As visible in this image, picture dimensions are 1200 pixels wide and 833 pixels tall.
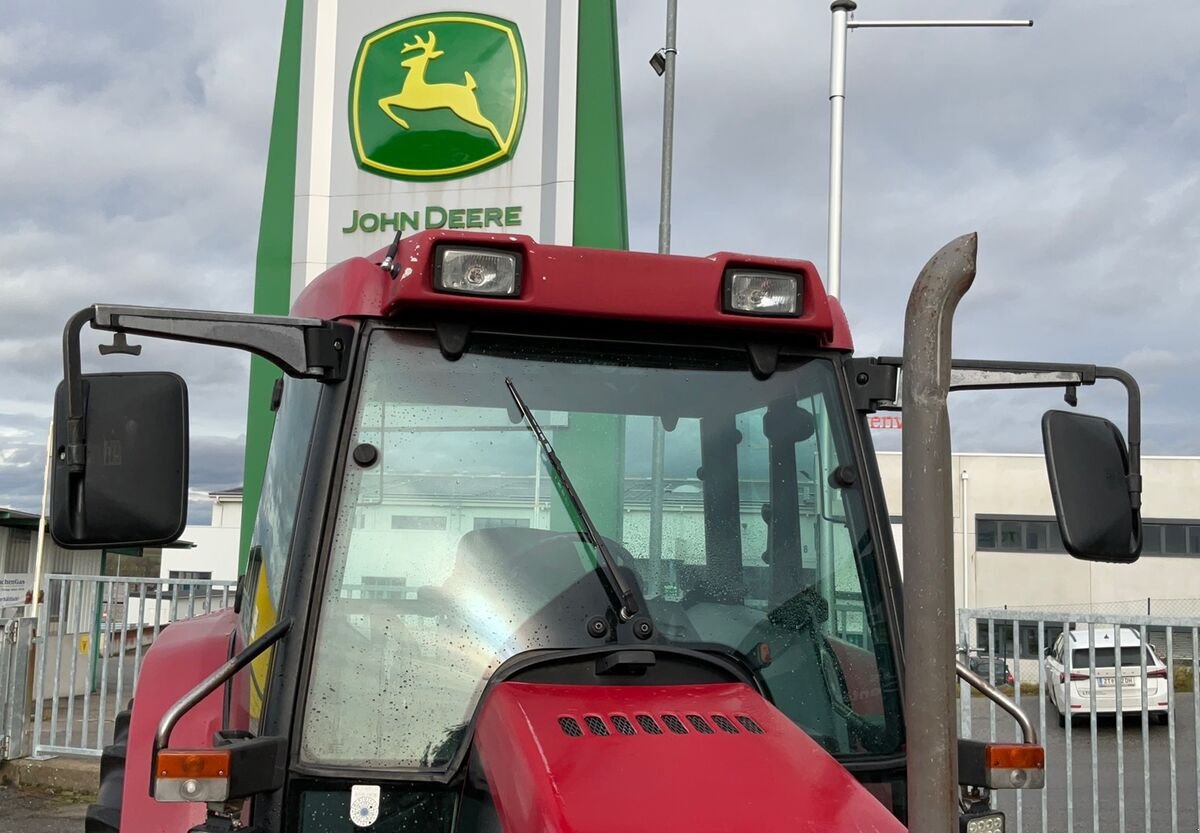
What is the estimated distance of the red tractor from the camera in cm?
Result: 235

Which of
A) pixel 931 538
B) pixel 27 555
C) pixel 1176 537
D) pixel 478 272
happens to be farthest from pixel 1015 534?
pixel 931 538

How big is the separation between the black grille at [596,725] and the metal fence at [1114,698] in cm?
569

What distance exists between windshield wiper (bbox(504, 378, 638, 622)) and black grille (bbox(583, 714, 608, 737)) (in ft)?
1.05

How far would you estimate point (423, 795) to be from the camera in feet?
7.77

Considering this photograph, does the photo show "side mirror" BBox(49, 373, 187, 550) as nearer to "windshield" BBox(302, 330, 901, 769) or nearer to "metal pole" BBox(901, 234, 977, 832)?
"windshield" BBox(302, 330, 901, 769)

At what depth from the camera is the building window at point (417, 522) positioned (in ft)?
8.36

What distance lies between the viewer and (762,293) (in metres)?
2.77

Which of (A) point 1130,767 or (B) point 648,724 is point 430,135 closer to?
(A) point 1130,767

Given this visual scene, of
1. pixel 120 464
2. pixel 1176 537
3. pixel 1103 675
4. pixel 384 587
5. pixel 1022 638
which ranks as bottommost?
pixel 1103 675

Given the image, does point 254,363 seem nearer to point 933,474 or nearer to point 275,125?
point 275,125

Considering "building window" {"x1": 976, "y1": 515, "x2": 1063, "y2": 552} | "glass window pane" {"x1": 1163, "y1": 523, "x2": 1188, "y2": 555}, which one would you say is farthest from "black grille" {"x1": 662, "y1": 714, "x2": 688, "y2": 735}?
"glass window pane" {"x1": 1163, "y1": 523, "x2": 1188, "y2": 555}

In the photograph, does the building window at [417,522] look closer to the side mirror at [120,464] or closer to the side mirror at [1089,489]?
the side mirror at [120,464]

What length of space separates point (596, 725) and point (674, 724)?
5.7 inches

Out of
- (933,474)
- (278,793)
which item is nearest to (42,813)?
(278,793)
